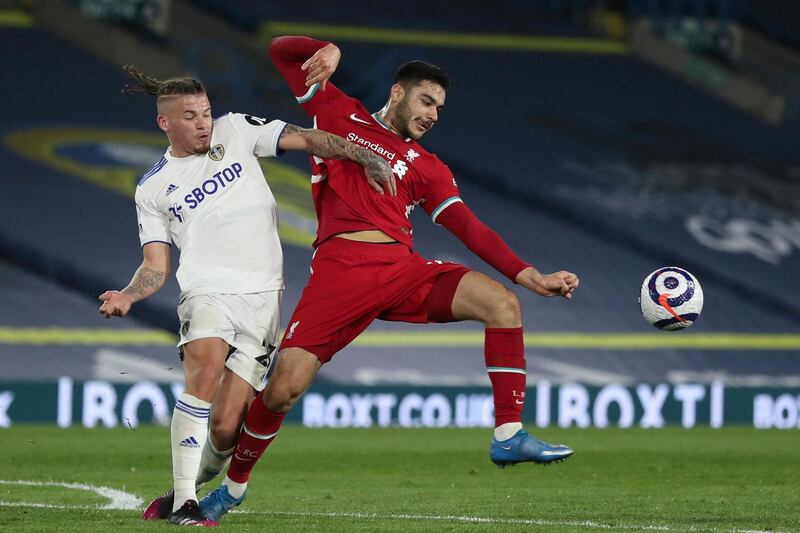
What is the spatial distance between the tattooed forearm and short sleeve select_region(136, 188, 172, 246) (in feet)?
0.50

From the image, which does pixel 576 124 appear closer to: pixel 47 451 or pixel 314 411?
pixel 314 411

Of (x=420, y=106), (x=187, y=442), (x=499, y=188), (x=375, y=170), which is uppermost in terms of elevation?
(x=499, y=188)

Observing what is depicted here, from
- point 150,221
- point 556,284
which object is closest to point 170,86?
point 150,221

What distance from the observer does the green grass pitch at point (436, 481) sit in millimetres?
7039

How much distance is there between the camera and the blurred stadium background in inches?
626

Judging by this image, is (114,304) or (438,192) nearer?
(114,304)

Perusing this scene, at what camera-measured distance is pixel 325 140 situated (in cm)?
700

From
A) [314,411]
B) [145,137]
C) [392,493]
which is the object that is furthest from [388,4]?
[392,493]

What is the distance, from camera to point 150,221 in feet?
23.1

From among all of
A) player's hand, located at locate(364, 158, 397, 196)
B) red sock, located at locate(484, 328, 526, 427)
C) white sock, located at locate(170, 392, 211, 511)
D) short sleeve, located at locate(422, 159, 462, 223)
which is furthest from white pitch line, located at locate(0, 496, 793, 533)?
player's hand, located at locate(364, 158, 397, 196)

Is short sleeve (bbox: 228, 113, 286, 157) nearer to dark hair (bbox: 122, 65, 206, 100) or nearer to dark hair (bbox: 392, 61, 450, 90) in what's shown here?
dark hair (bbox: 122, 65, 206, 100)

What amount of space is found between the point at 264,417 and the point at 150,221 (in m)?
1.07

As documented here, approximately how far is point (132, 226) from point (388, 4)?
7321 mm

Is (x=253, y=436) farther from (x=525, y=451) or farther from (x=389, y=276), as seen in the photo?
(x=525, y=451)
